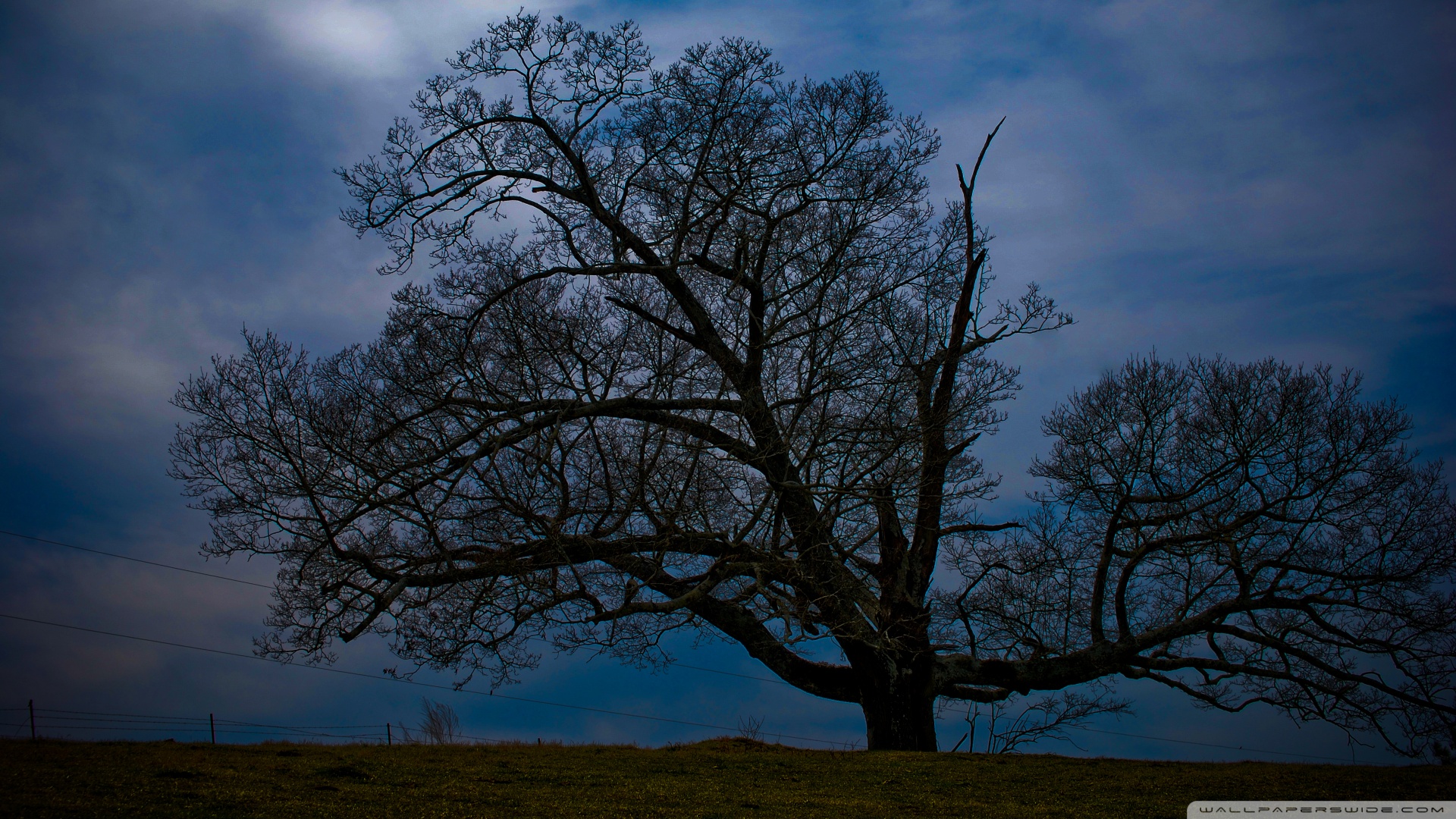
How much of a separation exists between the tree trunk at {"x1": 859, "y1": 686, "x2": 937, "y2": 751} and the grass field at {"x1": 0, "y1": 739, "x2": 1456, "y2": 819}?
107 cm

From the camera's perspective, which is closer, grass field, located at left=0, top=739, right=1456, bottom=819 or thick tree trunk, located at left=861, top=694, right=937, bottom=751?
grass field, located at left=0, top=739, right=1456, bottom=819

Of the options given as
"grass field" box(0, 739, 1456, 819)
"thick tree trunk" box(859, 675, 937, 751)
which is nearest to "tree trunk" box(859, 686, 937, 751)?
"thick tree trunk" box(859, 675, 937, 751)

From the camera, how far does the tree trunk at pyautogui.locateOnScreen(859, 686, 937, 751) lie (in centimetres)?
1306

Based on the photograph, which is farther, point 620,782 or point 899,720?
point 899,720

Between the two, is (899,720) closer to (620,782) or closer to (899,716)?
(899,716)

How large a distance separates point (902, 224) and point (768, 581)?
5.85 metres

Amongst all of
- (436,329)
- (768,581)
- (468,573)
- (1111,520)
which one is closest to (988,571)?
(1111,520)

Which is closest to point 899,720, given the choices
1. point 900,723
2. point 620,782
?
point 900,723

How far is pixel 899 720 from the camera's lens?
13148 millimetres

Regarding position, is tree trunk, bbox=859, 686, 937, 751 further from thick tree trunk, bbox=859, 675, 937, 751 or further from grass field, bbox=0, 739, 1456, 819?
grass field, bbox=0, 739, 1456, 819

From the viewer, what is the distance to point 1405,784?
9.94 m

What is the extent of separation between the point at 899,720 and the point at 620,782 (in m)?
5.64

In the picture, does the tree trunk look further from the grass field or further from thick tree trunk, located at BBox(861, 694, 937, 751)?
the grass field

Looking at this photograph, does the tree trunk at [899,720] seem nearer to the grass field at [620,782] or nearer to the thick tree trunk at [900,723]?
the thick tree trunk at [900,723]
